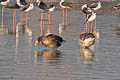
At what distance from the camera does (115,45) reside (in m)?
20.6

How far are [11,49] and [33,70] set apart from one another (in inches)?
171

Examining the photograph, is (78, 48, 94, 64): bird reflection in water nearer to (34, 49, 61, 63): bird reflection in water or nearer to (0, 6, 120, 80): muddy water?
(0, 6, 120, 80): muddy water

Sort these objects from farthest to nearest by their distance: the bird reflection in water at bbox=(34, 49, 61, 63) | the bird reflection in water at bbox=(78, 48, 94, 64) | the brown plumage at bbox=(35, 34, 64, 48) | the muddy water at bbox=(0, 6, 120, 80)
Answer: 1. the brown plumage at bbox=(35, 34, 64, 48)
2. the bird reflection in water at bbox=(34, 49, 61, 63)
3. the bird reflection in water at bbox=(78, 48, 94, 64)
4. the muddy water at bbox=(0, 6, 120, 80)

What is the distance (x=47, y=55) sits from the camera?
58.2 feet

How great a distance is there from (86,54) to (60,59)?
4.82 ft

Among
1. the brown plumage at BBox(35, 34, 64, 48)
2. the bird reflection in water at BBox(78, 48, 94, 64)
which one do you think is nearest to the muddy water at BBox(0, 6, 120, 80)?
the bird reflection in water at BBox(78, 48, 94, 64)

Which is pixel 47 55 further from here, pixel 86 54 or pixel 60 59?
pixel 86 54

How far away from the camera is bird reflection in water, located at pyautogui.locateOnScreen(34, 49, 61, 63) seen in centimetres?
1707

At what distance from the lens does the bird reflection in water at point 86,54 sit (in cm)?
1691

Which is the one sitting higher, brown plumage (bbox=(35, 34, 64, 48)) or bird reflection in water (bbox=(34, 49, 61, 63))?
brown plumage (bbox=(35, 34, 64, 48))

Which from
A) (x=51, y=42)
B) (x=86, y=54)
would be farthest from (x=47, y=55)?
(x=51, y=42)

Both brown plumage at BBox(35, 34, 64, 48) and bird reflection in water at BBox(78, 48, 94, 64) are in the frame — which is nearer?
bird reflection in water at BBox(78, 48, 94, 64)

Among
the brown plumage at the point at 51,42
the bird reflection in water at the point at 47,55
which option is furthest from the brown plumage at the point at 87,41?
the bird reflection in water at the point at 47,55

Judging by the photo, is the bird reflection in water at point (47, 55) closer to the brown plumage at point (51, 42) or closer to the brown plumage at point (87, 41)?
the brown plumage at point (51, 42)
